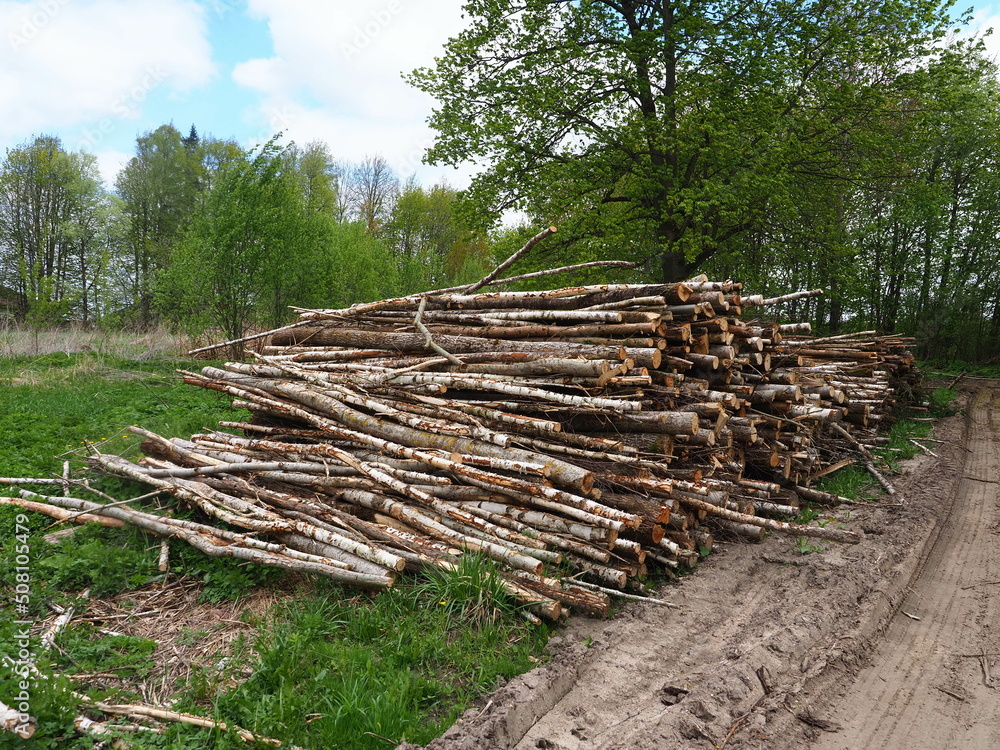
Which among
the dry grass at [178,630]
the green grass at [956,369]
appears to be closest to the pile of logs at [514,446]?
the dry grass at [178,630]

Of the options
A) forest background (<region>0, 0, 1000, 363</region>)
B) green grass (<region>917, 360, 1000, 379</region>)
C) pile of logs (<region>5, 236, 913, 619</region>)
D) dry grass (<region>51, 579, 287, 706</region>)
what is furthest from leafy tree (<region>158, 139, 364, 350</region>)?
green grass (<region>917, 360, 1000, 379</region>)

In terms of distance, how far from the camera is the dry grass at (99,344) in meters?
15.9

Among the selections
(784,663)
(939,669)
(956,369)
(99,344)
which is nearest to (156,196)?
(99,344)

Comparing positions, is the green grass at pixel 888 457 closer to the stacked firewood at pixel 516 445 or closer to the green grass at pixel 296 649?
the stacked firewood at pixel 516 445

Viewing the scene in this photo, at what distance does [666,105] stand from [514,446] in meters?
12.8

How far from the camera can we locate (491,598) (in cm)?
407

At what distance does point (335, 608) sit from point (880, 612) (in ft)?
12.9

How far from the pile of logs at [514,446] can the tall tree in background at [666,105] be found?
8737 millimetres

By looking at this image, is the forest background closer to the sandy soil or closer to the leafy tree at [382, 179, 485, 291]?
the sandy soil

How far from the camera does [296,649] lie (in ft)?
12.0

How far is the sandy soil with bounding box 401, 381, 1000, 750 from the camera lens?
3.19 metres

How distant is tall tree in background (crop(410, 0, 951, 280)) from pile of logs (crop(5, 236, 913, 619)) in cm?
874

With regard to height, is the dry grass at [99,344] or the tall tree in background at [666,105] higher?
the tall tree in background at [666,105]

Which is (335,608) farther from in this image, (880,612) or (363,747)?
(880,612)
